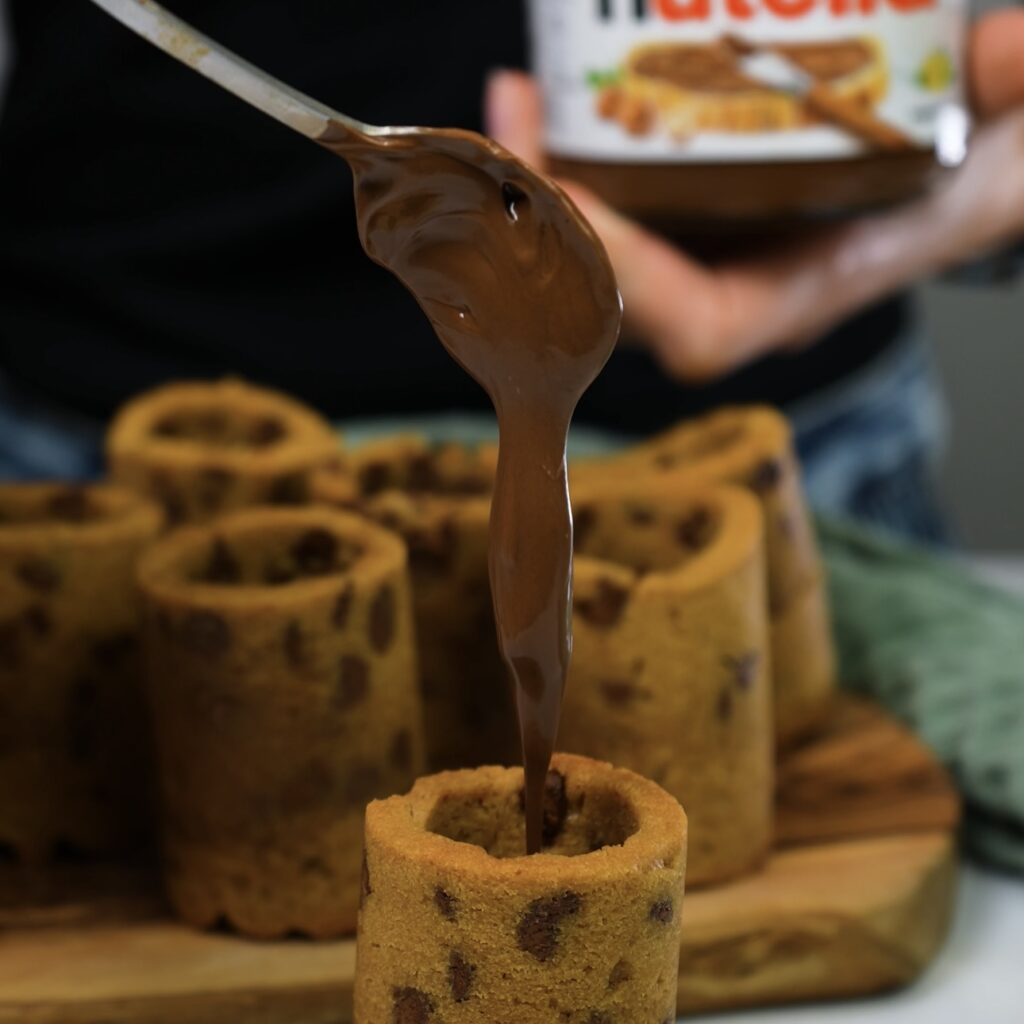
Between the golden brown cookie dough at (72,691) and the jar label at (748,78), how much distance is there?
32 cm

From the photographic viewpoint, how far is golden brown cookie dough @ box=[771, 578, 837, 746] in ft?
3.38

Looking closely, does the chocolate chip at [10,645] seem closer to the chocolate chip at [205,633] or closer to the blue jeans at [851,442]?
the chocolate chip at [205,633]

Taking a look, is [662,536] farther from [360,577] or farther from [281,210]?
[281,210]

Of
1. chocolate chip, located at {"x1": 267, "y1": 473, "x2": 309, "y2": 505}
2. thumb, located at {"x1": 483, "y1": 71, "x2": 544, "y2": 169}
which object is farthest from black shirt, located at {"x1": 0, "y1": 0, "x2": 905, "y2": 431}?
chocolate chip, located at {"x1": 267, "y1": 473, "x2": 309, "y2": 505}

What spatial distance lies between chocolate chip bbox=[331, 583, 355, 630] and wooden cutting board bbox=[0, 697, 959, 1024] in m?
0.15

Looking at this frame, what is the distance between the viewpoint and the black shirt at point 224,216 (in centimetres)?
130

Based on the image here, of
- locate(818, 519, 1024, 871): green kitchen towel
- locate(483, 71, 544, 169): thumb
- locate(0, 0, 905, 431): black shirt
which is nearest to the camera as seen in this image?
locate(818, 519, 1024, 871): green kitchen towel

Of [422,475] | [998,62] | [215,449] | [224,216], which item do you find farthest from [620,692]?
[224,216]

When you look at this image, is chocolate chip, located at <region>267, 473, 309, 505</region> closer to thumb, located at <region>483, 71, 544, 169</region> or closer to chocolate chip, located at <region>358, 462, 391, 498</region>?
chocolate chip, located at <region>358, 462, 391, 498</region>

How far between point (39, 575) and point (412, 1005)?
0.38m

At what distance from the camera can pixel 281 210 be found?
1300 mm

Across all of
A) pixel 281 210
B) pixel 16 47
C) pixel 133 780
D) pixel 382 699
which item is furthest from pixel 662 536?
pixel 16 47

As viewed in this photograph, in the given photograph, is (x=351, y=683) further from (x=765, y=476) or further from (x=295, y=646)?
(x=765, y=476)

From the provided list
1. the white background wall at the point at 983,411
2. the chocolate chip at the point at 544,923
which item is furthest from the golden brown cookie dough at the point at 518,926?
the white background wall at the point at 983,411
